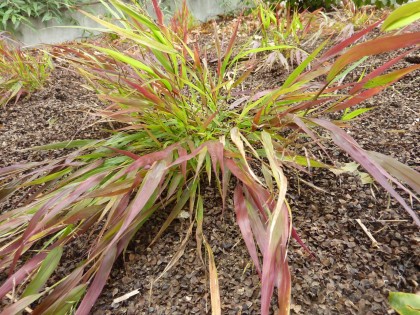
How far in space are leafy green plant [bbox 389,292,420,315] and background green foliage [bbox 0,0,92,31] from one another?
3487 mm

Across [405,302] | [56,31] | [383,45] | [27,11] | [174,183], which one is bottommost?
[405,302]

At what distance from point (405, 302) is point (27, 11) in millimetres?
3785

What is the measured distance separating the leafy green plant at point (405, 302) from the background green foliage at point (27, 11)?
3.49 metres

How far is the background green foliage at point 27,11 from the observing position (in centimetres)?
326

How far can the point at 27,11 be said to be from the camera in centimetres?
330

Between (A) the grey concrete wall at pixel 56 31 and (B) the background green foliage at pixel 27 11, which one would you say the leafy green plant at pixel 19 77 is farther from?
(A) the grey concrete wall at pixel 56 31

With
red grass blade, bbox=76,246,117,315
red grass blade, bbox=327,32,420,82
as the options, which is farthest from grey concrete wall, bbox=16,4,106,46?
red grass blade, bbox=327,32,420,82

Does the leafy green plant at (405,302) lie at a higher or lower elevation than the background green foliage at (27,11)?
lower

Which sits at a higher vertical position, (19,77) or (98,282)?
(19,77)

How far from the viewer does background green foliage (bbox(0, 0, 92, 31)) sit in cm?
326

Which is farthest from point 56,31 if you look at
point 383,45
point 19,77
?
point 383,45

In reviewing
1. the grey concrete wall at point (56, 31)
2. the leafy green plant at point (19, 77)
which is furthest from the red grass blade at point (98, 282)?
the grey concrete wall at point (56, 31)

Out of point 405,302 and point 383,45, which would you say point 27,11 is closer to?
point 383,45

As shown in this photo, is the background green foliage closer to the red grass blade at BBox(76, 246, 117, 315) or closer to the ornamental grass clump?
the ornamental grass clump
